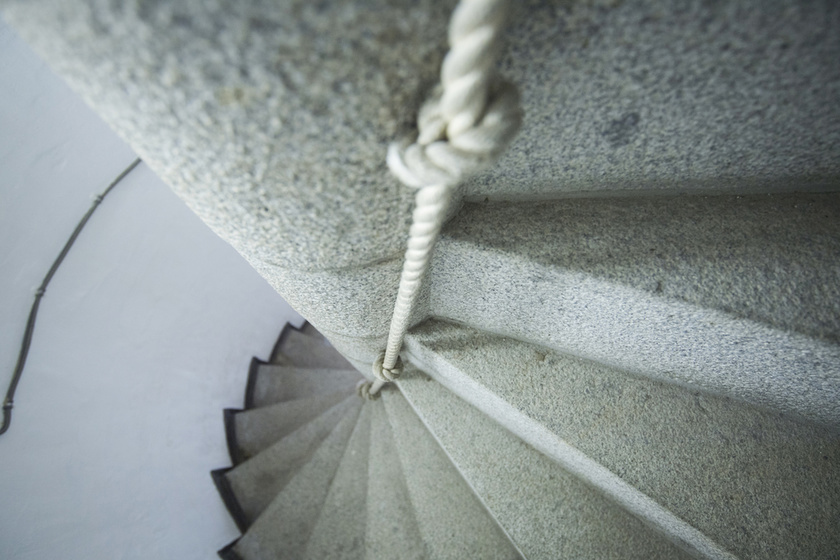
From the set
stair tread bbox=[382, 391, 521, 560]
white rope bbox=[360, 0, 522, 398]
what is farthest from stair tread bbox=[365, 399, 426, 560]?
white rope bbox=[360, 0, 522, 398]

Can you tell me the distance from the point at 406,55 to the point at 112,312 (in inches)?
92.2

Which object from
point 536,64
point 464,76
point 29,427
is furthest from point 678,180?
point 29,427

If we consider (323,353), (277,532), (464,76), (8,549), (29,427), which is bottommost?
(8,549)

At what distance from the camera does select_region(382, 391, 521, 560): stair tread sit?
134 centimetres

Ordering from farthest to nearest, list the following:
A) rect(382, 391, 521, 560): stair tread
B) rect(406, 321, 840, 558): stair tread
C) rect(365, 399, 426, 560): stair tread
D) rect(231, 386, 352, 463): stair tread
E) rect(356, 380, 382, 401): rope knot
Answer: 1. rect(231, 386, 352, 463): stair tread
2. rect(356, 380, 382, 401): rope knot
3. rect(365, 399, 426, 560): stair tread
4. rect(382, 391, 521, 560): stair tread
5. rect(406, 321, 840, 558): stair tread

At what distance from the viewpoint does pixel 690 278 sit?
67 centimetres

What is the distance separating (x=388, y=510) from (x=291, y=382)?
1.64 m

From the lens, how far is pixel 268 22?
0.33m

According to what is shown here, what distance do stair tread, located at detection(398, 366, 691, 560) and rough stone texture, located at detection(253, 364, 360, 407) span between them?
178cm

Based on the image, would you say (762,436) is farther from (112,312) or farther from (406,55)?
(112,312)

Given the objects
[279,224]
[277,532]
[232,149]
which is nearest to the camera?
[232,149]

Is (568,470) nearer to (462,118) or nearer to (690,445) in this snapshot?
(690,445)

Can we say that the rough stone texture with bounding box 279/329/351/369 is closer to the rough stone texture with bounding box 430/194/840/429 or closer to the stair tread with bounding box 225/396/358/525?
the stair tread with bounding box 225/396/358/525

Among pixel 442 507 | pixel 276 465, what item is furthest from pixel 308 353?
pixel 442 507
